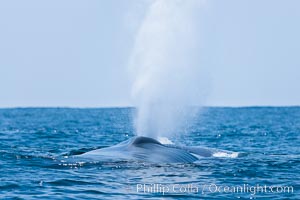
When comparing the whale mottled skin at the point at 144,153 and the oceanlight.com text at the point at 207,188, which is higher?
the whale mottled skin at the point at 144,153

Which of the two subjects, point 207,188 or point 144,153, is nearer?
point 207,188

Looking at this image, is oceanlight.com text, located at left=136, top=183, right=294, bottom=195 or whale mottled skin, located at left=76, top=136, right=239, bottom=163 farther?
whale mottled skin, located at left=76, top=136, right=239, bottom=163

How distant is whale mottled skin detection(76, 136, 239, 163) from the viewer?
79.9 feet

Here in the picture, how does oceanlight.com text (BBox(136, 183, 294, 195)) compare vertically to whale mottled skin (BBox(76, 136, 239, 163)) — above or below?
below

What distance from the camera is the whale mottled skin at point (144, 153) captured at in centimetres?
2436

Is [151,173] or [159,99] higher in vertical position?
[159,99]

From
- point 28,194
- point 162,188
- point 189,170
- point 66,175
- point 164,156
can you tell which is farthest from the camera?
point 164,156

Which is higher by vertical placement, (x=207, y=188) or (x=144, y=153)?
(x=144, y=153)

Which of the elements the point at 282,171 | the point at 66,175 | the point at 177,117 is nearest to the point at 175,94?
the point at 177,117

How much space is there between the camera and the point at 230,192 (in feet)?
60.5

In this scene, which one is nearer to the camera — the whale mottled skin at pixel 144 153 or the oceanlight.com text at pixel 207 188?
the oceanlight.com text at pixel 207 188

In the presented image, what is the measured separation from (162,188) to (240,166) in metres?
5.49

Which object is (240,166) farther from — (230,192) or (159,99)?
(159,99)

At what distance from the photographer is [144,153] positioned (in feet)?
82.6
